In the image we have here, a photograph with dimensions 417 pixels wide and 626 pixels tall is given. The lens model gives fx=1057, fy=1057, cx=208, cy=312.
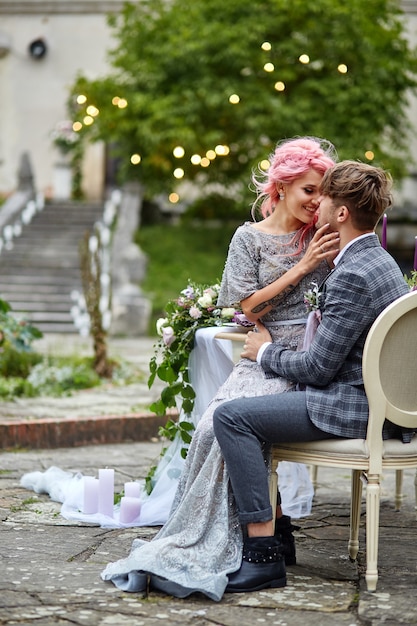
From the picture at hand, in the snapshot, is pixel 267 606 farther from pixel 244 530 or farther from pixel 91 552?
pixel 91 552

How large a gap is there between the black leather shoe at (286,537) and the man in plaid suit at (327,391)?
1.17ft

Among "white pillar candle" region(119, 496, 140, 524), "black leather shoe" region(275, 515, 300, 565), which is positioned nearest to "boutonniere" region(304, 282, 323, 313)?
"black leather shoe" region(275, 515, 300, 565)

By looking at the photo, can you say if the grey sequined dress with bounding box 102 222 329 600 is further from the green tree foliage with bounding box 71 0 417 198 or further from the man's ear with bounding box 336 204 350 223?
the green tree foliage with bounding box 71 0 417 198

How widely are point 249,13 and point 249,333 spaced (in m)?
15.6

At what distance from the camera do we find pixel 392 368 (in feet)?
13.1

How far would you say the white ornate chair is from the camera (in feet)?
12.8

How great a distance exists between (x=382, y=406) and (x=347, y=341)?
0.28 meters

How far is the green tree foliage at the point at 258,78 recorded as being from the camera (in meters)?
18.8

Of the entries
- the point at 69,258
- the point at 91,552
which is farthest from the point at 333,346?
the point at 69,258

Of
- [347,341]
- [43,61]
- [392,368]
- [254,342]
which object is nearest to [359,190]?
[347,341]

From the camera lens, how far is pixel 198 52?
19.3 m

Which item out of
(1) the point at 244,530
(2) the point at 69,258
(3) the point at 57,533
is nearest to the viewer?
(1) the point at 244,530

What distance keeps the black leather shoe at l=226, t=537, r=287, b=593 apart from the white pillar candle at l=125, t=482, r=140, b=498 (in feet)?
3.93

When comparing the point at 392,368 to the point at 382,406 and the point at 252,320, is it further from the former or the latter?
the point at 252,320
